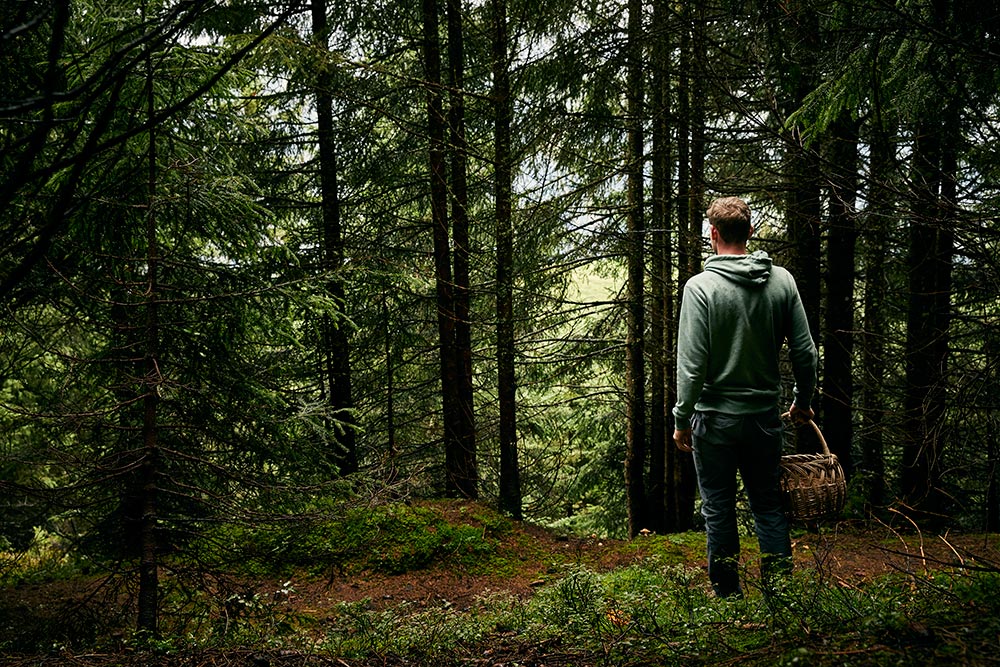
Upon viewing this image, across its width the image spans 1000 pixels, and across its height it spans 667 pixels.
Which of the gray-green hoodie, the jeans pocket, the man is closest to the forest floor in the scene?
the man

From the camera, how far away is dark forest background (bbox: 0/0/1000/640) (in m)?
4.54

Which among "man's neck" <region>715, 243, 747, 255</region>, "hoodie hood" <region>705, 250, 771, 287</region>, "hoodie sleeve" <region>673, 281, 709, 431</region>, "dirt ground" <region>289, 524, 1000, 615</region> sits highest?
"man's neck" <region>715, 243, 747, 255</region>

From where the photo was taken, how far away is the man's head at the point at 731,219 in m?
4.09

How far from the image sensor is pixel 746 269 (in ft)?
13.0

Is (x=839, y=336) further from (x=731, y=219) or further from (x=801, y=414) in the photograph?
(x=731, y=219)

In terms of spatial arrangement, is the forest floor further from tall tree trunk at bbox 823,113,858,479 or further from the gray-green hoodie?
the gray-green hoodie

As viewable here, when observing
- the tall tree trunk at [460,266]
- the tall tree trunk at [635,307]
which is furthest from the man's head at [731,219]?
the tall tree trunk at [460,266]

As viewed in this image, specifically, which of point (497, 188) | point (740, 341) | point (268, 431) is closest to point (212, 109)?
point (268, 431)

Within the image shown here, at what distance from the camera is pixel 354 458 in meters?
9.95

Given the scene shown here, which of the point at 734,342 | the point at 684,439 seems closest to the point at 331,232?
the point at 684,439

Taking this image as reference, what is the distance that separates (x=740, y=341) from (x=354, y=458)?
732 cm

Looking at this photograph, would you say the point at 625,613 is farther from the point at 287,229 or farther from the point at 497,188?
the point at 287,229

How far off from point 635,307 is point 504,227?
2232mm

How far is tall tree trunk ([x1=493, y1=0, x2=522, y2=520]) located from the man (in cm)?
462
